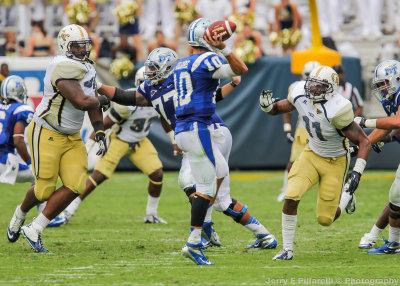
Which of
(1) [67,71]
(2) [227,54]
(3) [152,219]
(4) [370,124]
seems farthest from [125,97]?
(3) [152,219]

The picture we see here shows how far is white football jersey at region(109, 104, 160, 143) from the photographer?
27.2 ft

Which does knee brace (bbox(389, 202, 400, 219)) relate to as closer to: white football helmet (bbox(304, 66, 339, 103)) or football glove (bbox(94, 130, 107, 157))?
white football helmet (bbox(304, 66, 339, 103))

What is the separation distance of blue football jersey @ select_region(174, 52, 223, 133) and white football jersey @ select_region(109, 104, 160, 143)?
8.55 ft

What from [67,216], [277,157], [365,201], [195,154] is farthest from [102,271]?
[277,157]

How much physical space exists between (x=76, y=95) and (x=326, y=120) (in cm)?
193

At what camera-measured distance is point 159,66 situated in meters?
6.11

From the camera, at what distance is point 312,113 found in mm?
5973

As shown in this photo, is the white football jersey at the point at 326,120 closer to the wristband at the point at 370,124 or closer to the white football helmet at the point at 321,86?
the white football helmet at the point at 321,86

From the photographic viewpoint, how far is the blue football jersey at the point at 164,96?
6078 mm

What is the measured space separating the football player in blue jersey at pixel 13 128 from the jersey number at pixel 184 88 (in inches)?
89.5

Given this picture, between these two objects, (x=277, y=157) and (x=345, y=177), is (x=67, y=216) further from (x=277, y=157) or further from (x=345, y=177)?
(x=277, y=157)

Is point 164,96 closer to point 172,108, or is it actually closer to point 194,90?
point 172,108

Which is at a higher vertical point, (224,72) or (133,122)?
(224,72)

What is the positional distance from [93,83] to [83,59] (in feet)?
0.70
